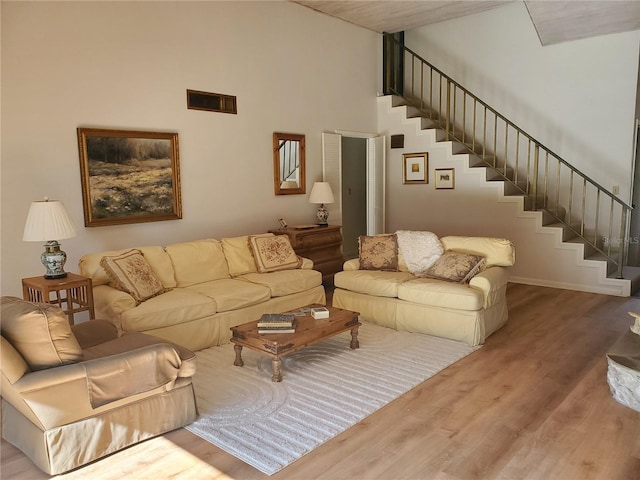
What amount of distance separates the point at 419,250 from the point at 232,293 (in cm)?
194

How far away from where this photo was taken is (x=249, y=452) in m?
2.64

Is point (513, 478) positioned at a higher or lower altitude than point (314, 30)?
lower

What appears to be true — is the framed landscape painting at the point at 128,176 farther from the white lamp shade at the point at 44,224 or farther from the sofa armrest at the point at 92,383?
Result: the sofa armrest at the point at 92,383

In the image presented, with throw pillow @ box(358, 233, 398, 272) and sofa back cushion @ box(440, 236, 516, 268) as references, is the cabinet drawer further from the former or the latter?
sofa back cushion @ box(440, 236, 516, 268)

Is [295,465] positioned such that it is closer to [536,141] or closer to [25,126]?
[25,126]

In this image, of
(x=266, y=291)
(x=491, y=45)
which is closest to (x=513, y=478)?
(x=266, y=291)

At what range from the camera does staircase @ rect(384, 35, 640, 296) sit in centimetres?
636

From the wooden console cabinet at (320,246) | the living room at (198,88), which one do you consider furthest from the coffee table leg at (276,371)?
the wooden console cabinet at (320,246)

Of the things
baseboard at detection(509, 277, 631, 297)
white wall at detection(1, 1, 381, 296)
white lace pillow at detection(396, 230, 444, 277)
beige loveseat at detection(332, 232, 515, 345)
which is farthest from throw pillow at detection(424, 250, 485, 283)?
white wall at detection(1, 1, 381, 296)

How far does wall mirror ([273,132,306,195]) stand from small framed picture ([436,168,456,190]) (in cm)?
217

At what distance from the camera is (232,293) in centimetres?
439

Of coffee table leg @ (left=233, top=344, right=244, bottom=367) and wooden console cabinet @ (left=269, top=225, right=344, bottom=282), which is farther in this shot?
wooden console cabinet @ (left=269, top=225, right=344, bottom=282)

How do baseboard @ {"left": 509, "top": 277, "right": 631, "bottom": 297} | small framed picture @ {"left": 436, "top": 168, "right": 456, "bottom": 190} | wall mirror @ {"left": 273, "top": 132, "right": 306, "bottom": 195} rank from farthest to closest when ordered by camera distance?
small framed picture @ {"left": 436, "top": 168, "right": 456, "bottom": 190} < wall mirror @ {"left": 273, "top": 132, "right": 306, "bottom": 195} < baseboard @ {"left": 509, "top": 277, "right": 631, "bottom": 297}

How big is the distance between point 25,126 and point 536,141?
589cm
